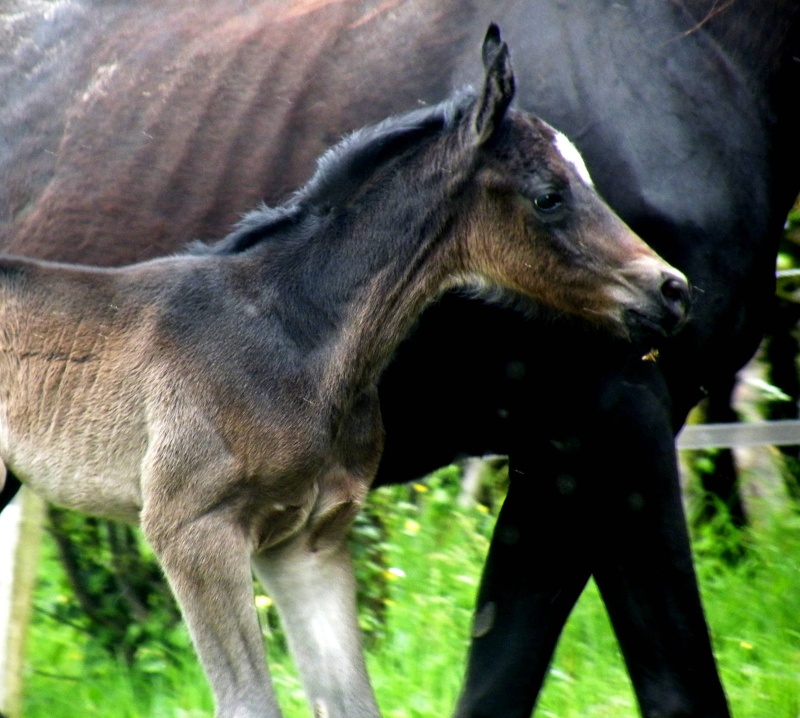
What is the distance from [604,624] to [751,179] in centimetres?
223

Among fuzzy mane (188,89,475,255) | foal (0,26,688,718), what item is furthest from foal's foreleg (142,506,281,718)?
fuzzy mane (188,89,475,255)

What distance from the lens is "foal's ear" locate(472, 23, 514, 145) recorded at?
10.9 ft

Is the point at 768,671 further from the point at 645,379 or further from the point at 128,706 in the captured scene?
the point at 128,706

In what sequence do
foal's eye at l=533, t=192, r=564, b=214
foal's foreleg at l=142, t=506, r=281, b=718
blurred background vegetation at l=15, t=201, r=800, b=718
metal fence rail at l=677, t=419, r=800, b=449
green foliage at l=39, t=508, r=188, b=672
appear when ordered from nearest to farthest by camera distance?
foal's foreleg at l=142, t=506, r=281, b=718 → foal's eye at l=533, t=192, r=564, b=214 → blurred background vegetation at l=15, t=201, r=800, b=718 → green foliage at l=39, t=508, r=188, b=672 → metal fence rail at l=677, t=419, r=800, b=449

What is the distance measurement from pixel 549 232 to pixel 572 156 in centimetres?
19

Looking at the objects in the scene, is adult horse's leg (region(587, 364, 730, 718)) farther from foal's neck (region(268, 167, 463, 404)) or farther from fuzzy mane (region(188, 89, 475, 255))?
fuzzy mane (region(188, 89, 475, 255))

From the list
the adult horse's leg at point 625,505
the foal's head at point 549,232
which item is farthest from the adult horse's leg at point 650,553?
the foal's head at point 549,232

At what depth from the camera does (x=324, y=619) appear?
11.9ft

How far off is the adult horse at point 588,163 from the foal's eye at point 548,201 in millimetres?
269

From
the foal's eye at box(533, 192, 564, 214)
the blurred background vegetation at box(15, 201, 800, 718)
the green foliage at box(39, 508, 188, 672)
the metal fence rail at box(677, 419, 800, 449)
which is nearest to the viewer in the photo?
the foal's eye at box(533, 192, 564, 214)

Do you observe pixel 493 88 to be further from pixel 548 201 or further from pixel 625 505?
pixel 625 505

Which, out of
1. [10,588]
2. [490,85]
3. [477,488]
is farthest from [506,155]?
[477,488]

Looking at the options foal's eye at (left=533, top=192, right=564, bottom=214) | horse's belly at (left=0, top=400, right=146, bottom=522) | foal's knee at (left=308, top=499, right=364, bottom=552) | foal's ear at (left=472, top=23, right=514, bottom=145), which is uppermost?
foal's ear at (left=472, top=23, right=514, bottom=145)

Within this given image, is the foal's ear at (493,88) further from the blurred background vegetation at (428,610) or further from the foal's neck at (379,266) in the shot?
the blurred background vegetation at (428,610)
